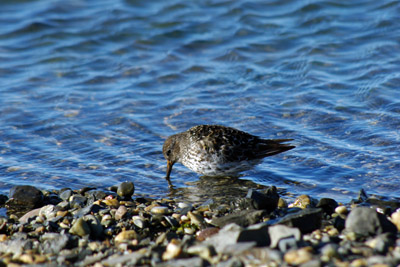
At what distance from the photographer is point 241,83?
1242cm

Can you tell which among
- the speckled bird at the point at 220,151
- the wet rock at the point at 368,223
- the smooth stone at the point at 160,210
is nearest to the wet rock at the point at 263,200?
the smooth stone at the point at 160,210

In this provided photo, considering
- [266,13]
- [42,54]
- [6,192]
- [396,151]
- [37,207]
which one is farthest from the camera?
[266,13]

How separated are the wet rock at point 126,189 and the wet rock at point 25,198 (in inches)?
42.3

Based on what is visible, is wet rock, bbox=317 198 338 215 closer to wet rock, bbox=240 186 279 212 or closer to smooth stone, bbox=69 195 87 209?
wet rock, bbox=240 186 279 212

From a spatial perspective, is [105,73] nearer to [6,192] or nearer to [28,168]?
[28,168]

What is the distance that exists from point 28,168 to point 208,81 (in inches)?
188

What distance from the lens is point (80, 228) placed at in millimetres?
6484

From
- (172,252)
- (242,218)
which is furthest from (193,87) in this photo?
(172,252)

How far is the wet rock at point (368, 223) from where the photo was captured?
19.7 ft

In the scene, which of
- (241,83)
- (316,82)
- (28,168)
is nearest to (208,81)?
(241,83)

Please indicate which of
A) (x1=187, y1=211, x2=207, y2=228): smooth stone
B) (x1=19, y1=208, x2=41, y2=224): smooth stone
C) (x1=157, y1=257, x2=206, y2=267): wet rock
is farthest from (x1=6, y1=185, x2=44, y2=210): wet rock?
(x1=157, y1=257, x2=206, y2=267): wet rock

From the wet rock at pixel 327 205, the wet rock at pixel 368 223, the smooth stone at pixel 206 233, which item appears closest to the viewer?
the wet rock at pixel 368 223

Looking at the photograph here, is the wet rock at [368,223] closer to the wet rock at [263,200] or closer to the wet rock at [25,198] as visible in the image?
the wet rock at [263,200]

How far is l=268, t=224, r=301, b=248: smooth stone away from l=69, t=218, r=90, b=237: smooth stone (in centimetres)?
211
